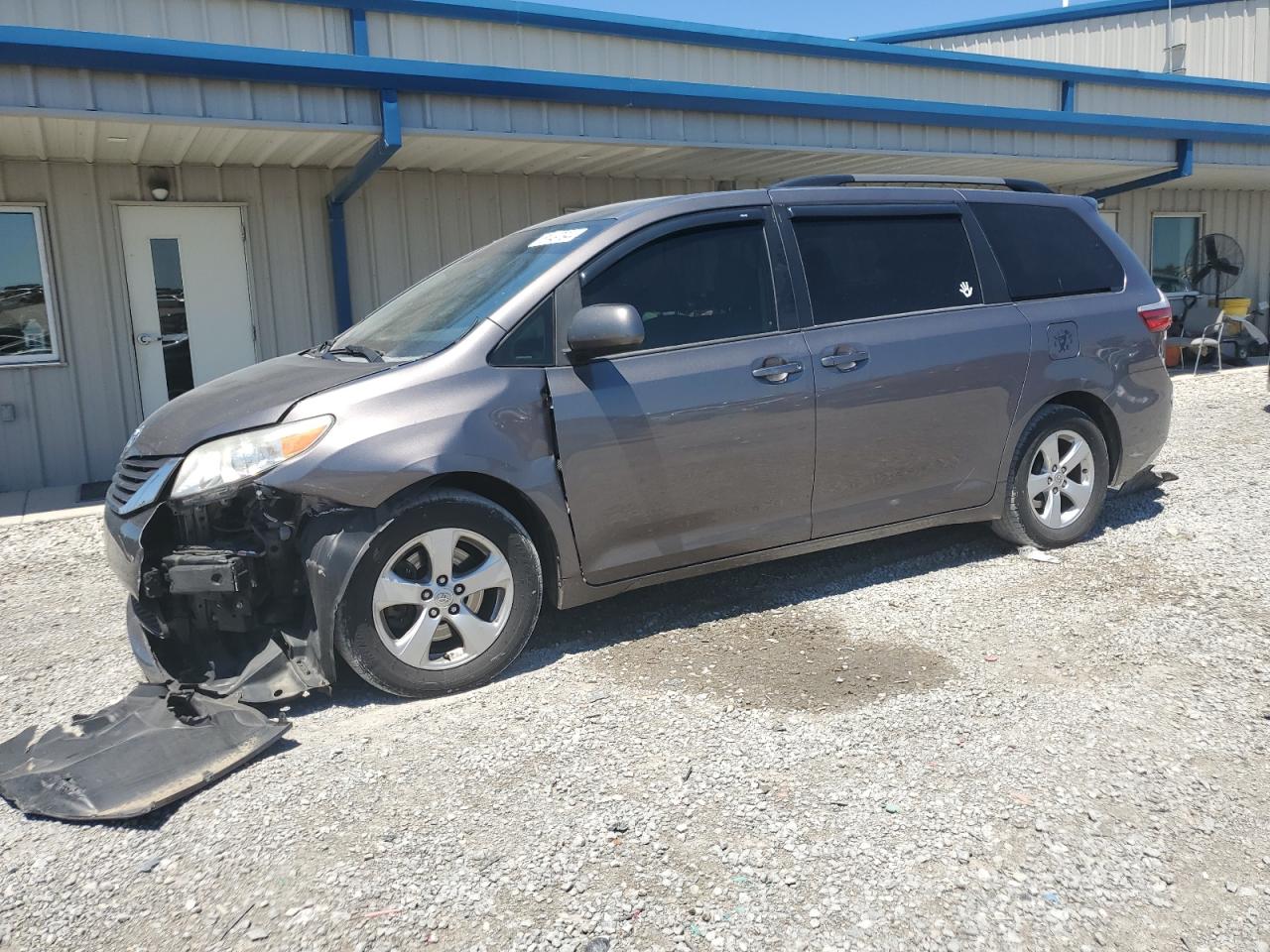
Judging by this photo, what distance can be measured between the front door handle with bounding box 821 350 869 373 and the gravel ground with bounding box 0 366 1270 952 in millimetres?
1112

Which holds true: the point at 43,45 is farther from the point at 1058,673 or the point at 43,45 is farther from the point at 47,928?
the point at 1058,673

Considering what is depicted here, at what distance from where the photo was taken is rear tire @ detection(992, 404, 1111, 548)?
525 cm

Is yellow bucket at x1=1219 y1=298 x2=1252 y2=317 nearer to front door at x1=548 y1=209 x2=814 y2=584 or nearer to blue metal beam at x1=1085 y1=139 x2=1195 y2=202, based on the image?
blue metal beam at x1=1085 y1=139 x2=1195 y2=202

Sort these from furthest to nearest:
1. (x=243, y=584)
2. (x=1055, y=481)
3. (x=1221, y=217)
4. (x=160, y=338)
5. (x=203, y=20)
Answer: (x=1221, y=217) < (x=160, y=338) < (x=203, y=20) < (x=1055, y=481) < (x=243, y=584)

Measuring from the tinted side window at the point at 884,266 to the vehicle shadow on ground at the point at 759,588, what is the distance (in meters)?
1.33

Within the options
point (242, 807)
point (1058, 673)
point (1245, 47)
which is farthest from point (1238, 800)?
point (1245, 47)

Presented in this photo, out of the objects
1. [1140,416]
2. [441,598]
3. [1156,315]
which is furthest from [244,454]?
[1156,315]

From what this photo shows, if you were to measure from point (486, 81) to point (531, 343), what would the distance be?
16.4ft

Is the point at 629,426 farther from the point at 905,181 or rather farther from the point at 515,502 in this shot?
the point at 905,181

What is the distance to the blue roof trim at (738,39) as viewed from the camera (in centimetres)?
1010

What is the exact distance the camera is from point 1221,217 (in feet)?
54.5

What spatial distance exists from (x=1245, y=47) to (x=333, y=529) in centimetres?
2653

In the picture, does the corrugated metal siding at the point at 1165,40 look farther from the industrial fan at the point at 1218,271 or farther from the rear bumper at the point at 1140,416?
the rear bumper at the point at 1140,416

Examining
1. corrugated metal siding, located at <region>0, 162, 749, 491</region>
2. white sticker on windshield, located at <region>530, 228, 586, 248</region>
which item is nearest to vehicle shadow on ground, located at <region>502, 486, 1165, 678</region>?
white sticker on windshield, located at <region>530, 228, 586, 248</region>
